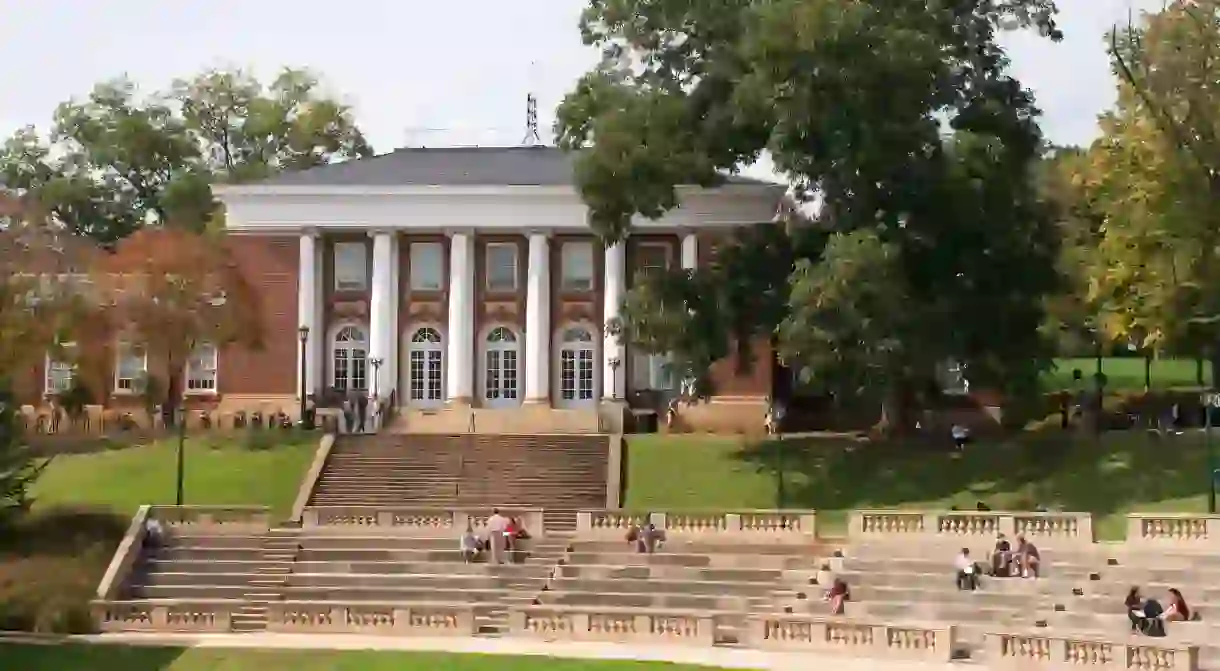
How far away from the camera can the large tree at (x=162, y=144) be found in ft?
290

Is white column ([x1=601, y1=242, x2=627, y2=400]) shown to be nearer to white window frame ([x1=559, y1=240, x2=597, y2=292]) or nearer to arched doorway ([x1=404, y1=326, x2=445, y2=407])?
white window frame ([x1=559, y1=240, x2=597, y2=292])

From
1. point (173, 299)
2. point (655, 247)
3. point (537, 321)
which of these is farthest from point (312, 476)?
point (655, 247)

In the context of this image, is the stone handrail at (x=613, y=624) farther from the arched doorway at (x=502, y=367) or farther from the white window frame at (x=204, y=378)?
the white window frame at (x=204, y=378)

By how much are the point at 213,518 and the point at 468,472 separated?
34.5ft

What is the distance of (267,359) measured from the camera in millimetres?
Answer: 64500

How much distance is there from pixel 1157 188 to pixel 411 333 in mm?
28790

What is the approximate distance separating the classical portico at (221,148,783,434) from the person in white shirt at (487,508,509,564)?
69.8 ft

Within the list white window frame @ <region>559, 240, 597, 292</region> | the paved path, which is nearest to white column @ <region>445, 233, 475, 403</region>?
white window frame @ <region>559, 240, 597, 292</region>

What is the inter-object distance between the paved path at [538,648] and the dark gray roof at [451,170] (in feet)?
98.2

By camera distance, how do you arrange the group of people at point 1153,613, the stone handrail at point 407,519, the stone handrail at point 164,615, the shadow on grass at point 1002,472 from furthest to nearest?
the shadow on grass at point 1002,472 < the stone handrail at point 407,519 < the stone handrail at point 164,615 < the group of people at point 1153,613

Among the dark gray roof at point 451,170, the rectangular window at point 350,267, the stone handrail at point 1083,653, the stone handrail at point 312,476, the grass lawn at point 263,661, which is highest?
the dark gray roof at point 451,170

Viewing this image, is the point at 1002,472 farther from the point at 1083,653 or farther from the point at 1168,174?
the point at 1083,653

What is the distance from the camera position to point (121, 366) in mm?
65938

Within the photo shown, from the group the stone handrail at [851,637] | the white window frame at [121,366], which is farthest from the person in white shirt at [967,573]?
the white window frame at [121,366]
